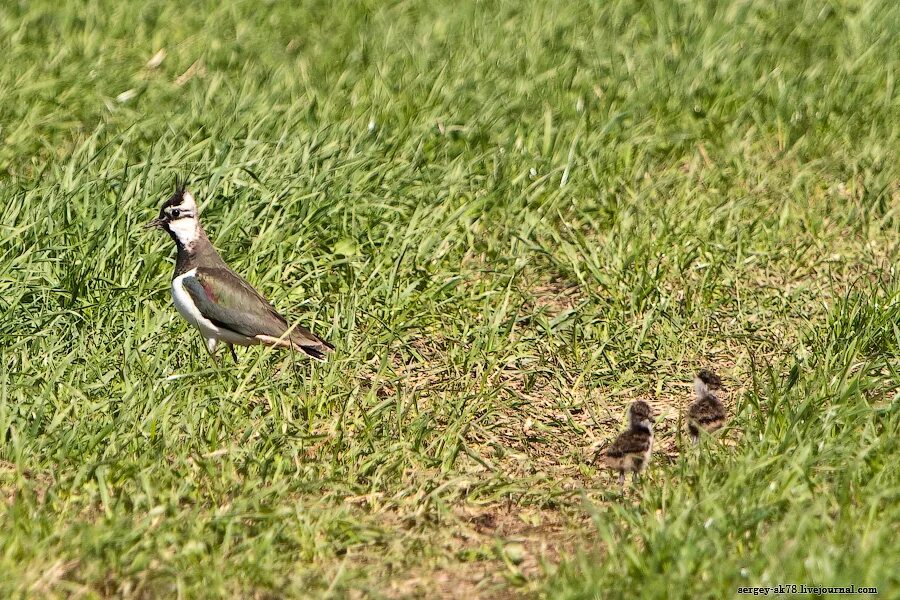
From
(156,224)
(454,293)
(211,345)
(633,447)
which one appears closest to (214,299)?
(211,345)

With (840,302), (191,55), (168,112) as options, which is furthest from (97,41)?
(840,302)

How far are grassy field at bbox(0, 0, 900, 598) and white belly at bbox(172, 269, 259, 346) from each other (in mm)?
143

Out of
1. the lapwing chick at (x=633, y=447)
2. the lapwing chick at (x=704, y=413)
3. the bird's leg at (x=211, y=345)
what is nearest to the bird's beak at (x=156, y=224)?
the bird's leg at (x=211, y=345)

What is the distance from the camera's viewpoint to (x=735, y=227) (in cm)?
765

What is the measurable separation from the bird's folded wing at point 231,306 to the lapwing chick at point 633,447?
5.76ft

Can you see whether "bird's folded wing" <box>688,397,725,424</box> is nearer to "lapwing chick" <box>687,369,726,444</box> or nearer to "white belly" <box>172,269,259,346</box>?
"lapwing chick" <box>687,369,726,444</box>

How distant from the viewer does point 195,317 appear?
620cm

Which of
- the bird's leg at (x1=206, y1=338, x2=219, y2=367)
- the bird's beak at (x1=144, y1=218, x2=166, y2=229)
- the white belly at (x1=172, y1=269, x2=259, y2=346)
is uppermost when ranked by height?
the bird's beak at (x1=144, y1=218, x2=166, y2=229)

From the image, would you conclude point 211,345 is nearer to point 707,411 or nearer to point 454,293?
point 454,293

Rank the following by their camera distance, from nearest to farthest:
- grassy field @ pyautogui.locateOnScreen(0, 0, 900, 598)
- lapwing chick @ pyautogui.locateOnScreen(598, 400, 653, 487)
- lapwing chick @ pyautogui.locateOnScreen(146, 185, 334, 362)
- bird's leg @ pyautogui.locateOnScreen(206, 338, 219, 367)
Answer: grassy field @ pyautogui.locateOnScreen(0, 0, 900, 598), lapwing chick @ pyautogui.locateOnScreen(598, 400, 653, 487), lapwing chick @ pyautogui.locateOnScreen(146, 185, 334, 362), bird's leg @ pyautogui.locateOnScreen(206, 338, 219, 367)

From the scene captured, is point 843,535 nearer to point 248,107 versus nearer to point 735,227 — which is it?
point 735,227

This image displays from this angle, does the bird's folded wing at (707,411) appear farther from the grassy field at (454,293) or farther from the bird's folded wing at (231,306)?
the bird's folded wing at (231,306)

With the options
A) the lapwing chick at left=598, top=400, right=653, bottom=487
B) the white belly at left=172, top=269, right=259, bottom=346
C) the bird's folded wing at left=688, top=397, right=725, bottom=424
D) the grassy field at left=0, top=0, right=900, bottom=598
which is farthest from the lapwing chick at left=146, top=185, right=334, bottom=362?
the bird's folded wing at left=688, top=397, right=725, bottom=424

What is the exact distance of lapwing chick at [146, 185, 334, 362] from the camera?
20.3ft
